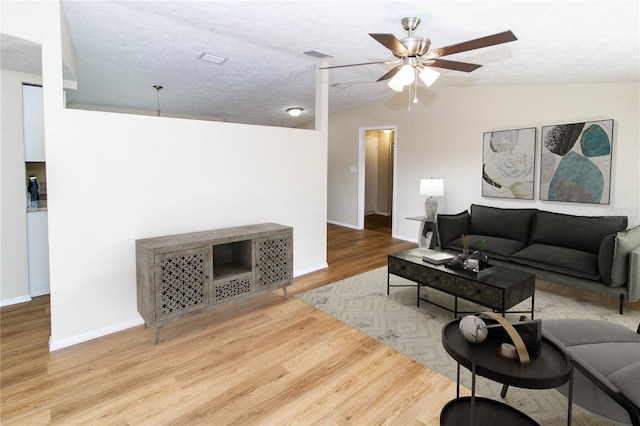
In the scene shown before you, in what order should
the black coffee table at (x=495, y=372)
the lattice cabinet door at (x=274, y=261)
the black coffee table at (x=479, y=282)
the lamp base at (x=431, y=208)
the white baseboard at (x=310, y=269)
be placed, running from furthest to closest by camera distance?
the lamp base at (x=431, y=208) → the white baseboard at (x=310, y=269) → the lattice cabinet door at (x=274, y=261) → the black coffee table at (x=479, y=282) → the black coffee table at (x=495, y=372)

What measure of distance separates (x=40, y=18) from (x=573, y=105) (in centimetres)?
530

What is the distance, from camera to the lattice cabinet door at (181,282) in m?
2.75

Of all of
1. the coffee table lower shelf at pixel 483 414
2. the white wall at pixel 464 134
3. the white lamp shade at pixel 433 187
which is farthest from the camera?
the white lamp shade at pixel 433 187

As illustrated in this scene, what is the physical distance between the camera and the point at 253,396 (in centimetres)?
218

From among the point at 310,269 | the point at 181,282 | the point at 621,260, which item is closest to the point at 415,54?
the point at 181,282

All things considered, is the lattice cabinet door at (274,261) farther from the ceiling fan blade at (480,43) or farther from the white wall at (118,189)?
the ceiling fan blade at (480,43)

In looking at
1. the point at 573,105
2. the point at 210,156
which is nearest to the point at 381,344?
the point at 210,156

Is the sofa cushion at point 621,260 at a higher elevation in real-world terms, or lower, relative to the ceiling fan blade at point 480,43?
lower

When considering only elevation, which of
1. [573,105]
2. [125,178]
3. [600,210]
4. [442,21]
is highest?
[442,21]

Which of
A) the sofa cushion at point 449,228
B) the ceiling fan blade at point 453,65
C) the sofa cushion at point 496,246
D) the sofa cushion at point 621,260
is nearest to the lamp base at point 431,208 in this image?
the sofa cushion at point 449,228

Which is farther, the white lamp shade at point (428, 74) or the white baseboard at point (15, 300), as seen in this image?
the white baseboard at point (15, 300)

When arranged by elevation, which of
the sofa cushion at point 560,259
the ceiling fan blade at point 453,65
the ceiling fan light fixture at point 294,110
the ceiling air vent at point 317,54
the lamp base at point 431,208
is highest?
the ceiling air vent at point 317,54

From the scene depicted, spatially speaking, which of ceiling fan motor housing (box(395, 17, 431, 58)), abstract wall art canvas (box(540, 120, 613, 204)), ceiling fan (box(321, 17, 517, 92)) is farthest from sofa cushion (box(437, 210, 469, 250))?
ceiling fan motor housing (box(395, 17, 431, 58))

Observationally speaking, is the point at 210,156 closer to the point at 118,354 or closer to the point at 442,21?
the point at 118,354
